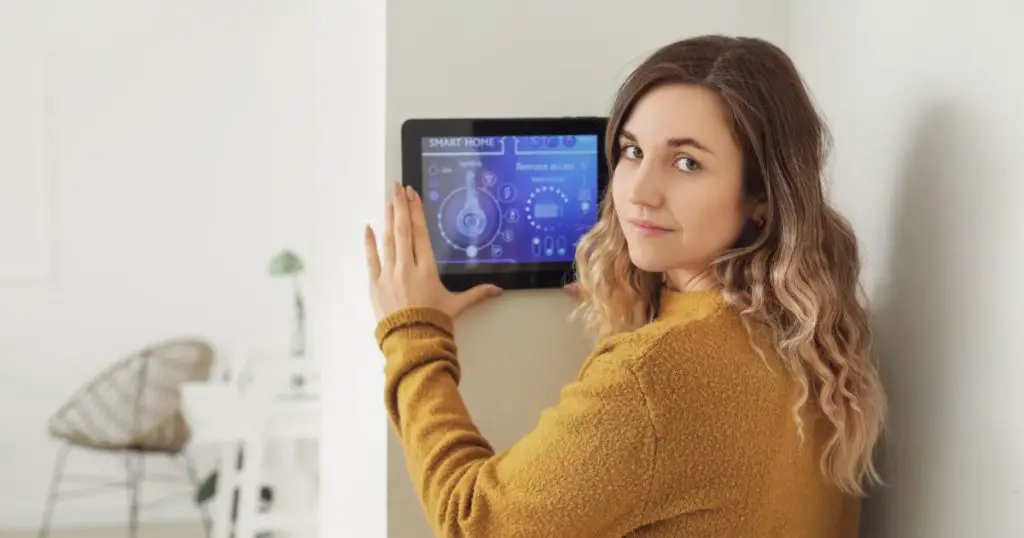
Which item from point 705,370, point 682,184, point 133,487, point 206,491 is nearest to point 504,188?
point 682,184

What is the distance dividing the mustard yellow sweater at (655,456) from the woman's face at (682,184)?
0.21ft

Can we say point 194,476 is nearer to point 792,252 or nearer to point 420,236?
point 420,236

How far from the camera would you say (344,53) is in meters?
1.50

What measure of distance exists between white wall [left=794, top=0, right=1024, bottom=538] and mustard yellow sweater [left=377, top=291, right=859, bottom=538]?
13 cm

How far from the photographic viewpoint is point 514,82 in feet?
3.47

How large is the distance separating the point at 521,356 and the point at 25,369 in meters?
2.45

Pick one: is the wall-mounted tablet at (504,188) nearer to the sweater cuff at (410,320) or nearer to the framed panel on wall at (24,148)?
the sweater cuff at (410,320)

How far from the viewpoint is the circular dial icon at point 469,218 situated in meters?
1.02

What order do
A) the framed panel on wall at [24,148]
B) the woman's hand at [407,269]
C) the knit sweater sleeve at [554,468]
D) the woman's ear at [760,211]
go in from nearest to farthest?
1. the knit sweater sleeve at [554,468]
2. the woman's ear at [760,211]
3. the woman's hand at [407,269]
4. the framed panel on wall at [24,148]

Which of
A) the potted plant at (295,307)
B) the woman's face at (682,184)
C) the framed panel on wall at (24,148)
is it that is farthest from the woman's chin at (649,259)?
the framed panel on wall at (24,148)

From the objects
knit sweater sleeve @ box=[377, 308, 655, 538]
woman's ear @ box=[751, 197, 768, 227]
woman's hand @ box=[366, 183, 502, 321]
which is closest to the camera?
knit sweater sleeve @ box=[377, 308, 655, 538]

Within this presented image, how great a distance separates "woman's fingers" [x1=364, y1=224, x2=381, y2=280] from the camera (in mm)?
1016

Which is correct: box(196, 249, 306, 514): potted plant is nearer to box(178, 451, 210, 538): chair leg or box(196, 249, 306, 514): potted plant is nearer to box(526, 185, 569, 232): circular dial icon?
box(178, 451, 210, 538): chair leg

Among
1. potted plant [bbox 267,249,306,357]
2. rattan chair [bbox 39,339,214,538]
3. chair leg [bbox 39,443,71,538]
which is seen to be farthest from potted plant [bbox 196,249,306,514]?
chair leg [bbox 39,443,71,538]
